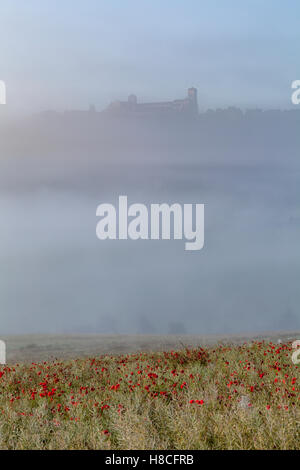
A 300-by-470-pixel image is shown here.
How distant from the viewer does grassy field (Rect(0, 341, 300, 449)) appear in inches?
278

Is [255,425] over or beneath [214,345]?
beneath

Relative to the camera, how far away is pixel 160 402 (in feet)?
29.0

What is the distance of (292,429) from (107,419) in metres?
3.08

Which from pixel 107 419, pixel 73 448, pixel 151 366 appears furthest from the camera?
pixel 151 366

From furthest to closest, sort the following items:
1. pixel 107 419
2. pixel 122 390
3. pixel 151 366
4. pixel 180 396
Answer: pixel 151 366 → pixel 122 390 → pixel 180 396 → pixel 107 419

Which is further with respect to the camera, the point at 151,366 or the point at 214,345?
the point at 214,345

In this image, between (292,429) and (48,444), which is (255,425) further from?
(48,444)

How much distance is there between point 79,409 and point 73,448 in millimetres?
1652

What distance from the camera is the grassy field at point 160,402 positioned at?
7070 mm

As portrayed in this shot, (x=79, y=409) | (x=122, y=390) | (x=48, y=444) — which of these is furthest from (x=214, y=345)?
(x=48, y=444)
